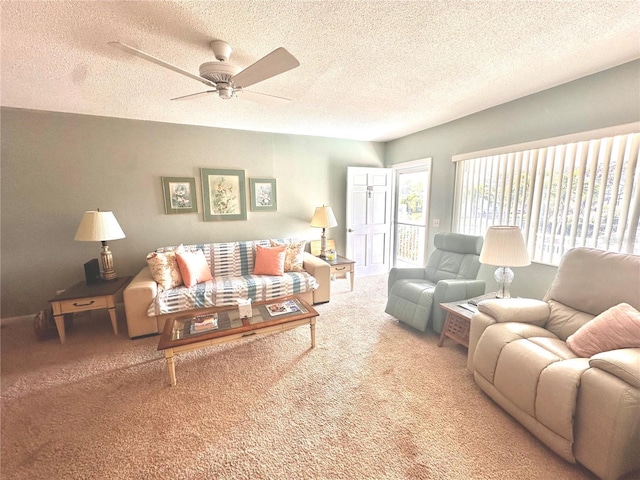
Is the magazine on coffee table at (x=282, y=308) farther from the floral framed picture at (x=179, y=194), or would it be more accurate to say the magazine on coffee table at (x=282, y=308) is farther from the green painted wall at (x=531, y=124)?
the green painted wall at (x=531, y=124)

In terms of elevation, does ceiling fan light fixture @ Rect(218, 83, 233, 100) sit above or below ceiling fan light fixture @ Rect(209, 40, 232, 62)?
below

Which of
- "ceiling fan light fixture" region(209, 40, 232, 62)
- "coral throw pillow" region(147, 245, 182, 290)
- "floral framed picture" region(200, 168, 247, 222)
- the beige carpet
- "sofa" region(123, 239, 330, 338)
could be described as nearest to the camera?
the beige carpet

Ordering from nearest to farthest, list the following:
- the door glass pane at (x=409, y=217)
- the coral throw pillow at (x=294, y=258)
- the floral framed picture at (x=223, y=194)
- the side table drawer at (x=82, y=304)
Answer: the side table drawer at (x=82, y=304), the coral throw pillow at (x=294, y=258), the floral framed picture at (x=223, y=194), the door glass pane at (x=409, y=217)

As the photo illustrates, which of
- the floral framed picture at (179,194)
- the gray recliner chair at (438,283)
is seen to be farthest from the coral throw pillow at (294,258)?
the floral framed picture at (179,194)

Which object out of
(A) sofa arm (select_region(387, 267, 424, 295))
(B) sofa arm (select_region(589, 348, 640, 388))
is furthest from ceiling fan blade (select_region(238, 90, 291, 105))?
(B) sofa arm (select_region(589, 348, 640, 388))

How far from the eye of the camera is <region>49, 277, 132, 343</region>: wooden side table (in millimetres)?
2449

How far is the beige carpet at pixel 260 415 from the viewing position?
136cm

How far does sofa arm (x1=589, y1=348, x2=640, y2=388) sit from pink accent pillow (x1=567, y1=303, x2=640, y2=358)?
0.28 feet

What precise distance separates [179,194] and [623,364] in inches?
165

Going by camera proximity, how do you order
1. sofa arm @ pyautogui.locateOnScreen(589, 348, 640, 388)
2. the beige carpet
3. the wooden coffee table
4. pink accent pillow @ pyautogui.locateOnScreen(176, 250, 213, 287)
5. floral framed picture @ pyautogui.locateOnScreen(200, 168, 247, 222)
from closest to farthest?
sofa arm @ pyautogui.locateOnScreen(589, 348, 640, 388) < the beige carpet < the wooden coffee table < pink accent pillow @ pyautogui.locateOnScreen(176, 250, 213, 287) < floral framed picture @ pyautogui.locateOnScreen(200, 168, 247, 222)

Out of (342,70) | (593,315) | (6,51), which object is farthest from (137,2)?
(593,315)

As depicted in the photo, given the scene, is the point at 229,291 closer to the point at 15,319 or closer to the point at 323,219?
the point at 323,219

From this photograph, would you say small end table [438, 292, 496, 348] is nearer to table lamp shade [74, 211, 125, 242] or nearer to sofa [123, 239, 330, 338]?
sofa [123, 239, 330, 338]

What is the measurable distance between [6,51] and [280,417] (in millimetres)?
2980
